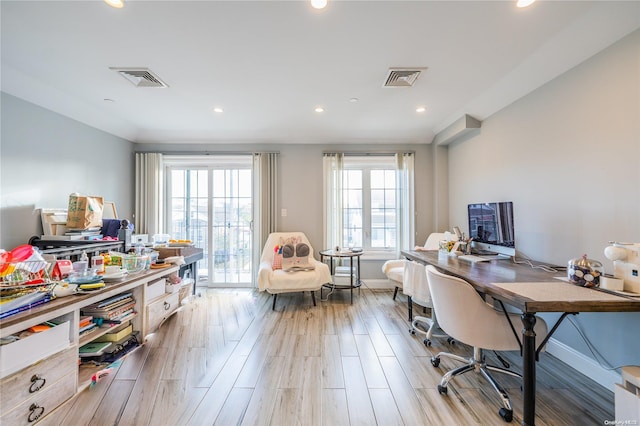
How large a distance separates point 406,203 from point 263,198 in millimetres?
2262

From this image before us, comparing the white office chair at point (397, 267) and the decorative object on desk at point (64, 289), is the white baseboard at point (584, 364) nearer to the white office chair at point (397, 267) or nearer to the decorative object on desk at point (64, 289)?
the white office chair at point (397, 267)

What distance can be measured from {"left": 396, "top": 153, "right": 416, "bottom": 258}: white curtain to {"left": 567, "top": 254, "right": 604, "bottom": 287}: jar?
2302mm

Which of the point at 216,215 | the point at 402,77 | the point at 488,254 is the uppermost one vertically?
the point at 402,77

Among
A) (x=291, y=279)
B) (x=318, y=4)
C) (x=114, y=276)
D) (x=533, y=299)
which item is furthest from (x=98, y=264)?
(x=533, y=299)

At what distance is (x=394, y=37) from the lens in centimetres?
172

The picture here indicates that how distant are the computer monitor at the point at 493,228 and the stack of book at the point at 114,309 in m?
3.34

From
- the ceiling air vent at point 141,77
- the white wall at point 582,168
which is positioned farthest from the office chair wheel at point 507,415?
the ceiling air vent at point 141,77

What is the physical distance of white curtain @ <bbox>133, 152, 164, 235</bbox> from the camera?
3705 millimetres

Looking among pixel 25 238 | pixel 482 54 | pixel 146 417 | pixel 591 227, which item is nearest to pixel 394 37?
pixel 482 54

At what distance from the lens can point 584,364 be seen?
1767mm

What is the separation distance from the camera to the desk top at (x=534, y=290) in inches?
47.1

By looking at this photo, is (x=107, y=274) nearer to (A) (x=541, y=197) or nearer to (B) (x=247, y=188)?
(B) (x=247, y=188)

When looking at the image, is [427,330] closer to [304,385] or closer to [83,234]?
[304,385]

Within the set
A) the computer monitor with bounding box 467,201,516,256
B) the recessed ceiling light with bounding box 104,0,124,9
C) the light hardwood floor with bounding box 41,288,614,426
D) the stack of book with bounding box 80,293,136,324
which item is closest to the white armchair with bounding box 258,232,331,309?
the light hardwood floor with bounding box 41,288,614,426
